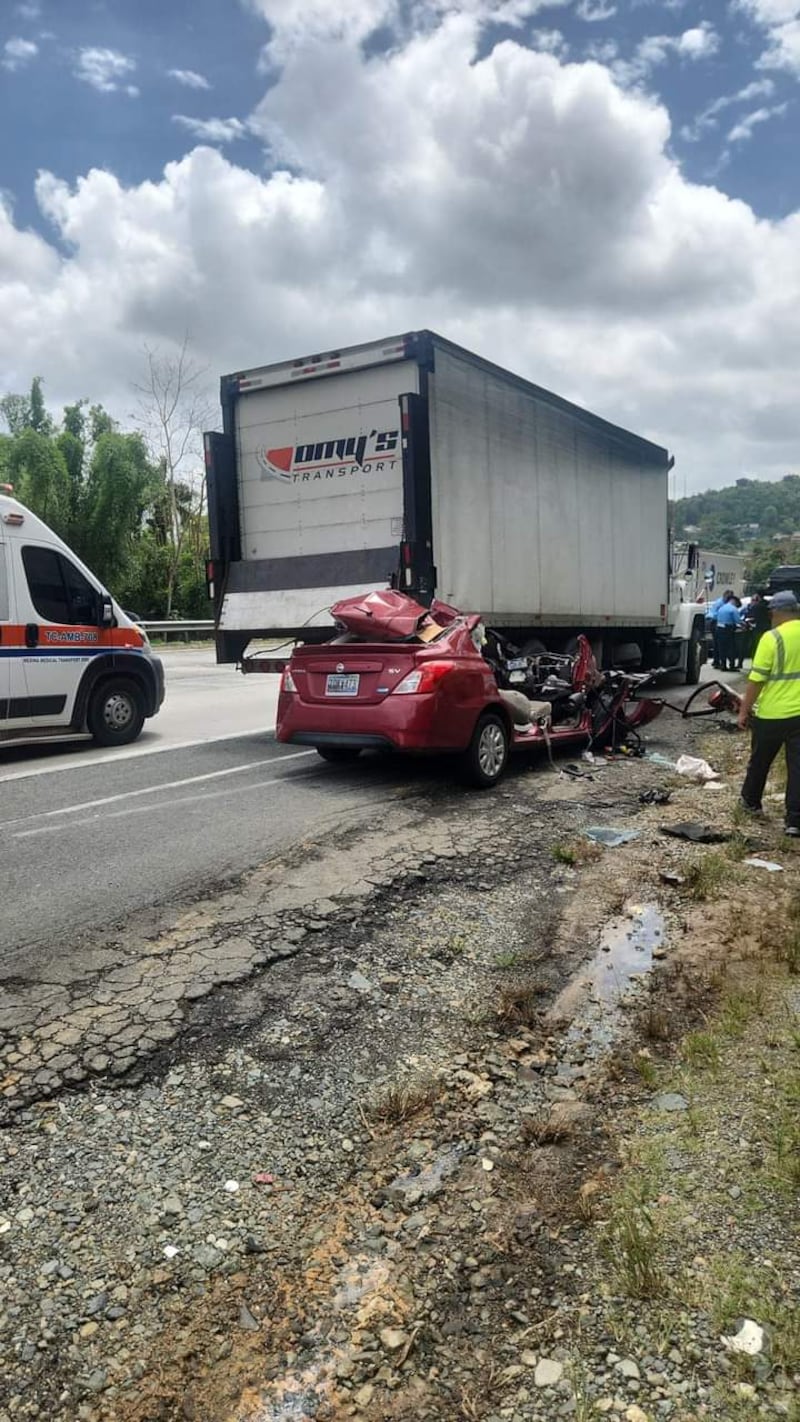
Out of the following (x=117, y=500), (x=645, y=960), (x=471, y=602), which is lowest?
(x=645, y=960)

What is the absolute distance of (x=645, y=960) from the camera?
427 centimetres

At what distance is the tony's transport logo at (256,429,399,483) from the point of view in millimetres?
9320

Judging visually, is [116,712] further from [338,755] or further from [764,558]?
[764,558]

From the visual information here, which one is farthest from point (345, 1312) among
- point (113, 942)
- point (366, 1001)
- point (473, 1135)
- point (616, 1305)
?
point (113, 942)

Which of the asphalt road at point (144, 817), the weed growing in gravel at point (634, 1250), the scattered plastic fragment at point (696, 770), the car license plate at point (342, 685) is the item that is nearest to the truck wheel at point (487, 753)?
the asphalt road at point (144, 817)

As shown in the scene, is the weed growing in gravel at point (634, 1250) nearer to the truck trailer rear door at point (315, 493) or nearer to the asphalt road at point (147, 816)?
the asphalt road at point (147, 816)

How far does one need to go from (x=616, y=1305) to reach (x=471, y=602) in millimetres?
8244

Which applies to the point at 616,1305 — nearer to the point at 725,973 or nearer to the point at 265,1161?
the point at 265,1161

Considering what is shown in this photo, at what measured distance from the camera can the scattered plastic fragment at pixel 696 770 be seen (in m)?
8.23

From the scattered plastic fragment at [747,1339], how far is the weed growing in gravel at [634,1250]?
0.17 m

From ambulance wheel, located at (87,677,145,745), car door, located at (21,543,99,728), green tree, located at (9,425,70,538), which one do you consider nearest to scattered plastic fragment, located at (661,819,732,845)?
ambulance wheel, located at (87,677,145,745)

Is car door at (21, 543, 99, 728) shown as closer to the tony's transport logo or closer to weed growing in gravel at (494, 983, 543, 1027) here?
the tony's transport logo

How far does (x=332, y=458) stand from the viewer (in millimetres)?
9703

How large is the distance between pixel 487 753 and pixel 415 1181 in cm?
501
